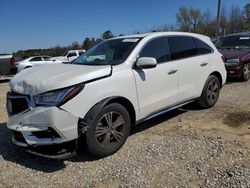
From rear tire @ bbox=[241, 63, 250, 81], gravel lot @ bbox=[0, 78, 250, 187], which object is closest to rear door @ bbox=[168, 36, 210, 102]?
gravel lot @ bbox=[0, 78, 250, 187]

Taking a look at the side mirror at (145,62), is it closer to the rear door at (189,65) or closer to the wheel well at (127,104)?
the wheel well at (127,104)

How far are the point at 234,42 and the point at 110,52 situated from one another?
746cm

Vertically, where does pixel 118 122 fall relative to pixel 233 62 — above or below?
above

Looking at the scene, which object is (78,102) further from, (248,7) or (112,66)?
(248,7)

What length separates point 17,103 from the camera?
4.44 meters

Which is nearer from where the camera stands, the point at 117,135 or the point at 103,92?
the point at 103,92

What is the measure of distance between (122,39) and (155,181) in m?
2.73

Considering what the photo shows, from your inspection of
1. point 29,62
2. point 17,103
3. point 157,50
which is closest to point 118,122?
point 17,103

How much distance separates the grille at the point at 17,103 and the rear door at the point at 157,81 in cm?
163

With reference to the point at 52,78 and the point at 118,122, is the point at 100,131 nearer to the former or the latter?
the point at 118,122

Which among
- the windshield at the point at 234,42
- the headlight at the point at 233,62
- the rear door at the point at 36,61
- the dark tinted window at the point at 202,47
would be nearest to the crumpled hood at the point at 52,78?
the dark tinted window at the point at 202,47

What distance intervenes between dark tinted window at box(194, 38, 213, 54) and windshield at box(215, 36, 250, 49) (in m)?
4.91

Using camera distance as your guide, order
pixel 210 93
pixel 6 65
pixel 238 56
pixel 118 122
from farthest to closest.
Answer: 1. pixel 6 65
2. pixel 238 56
3. pixel 210 93
4. pixel 118 122

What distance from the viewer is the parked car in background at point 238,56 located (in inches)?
399
